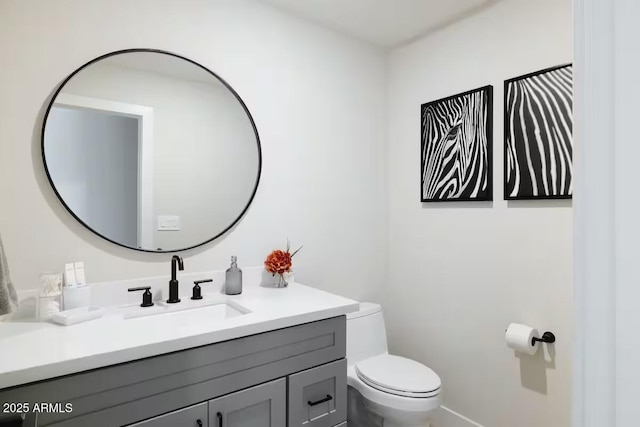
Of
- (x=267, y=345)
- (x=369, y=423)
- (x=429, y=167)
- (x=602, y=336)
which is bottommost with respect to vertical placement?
(x=369, y=423)

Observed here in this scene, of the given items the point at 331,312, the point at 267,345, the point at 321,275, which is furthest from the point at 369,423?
the point at 267,345

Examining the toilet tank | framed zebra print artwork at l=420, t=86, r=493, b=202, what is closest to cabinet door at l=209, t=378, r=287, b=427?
the toilet tank

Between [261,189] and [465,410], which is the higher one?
[261,189]

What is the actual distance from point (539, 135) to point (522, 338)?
1.00m

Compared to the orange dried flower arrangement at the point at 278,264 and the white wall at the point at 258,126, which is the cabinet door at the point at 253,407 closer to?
the orange dried flower arrangement at the point at 278,264

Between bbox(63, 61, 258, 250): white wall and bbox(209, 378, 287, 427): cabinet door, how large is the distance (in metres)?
0.79

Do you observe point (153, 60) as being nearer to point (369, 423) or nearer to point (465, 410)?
point (369, 423)

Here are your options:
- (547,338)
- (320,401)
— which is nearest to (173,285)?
(320,401)

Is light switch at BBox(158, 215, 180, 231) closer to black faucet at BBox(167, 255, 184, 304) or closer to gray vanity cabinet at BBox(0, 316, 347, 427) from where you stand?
black faucet at BBox(167, 255, 184, 304)

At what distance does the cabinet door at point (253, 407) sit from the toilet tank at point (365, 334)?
778 millimetres

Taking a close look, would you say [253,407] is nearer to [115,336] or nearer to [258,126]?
[115,336]

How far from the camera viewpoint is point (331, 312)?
1.43 metres

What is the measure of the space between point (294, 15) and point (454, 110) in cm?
112

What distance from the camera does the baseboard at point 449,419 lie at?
80.7 inches
